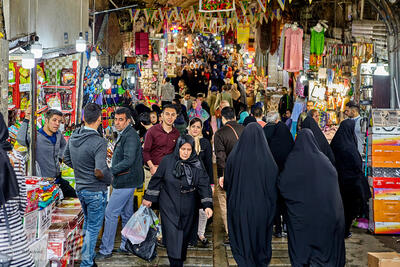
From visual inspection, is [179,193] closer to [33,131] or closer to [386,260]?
[386,260]

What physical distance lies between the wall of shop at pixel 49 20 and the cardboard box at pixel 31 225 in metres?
2.37

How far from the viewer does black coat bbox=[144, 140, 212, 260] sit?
17.4 ft

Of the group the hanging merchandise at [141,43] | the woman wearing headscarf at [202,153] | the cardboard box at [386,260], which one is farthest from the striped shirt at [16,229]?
the hanging merchandise at [141,43]

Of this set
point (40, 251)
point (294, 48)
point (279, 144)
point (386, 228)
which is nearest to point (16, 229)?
point (40, 251)

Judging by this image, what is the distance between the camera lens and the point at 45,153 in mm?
6402

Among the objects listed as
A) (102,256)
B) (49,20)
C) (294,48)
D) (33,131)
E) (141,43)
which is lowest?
(102,256)

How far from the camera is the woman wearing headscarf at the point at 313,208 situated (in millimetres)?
4750

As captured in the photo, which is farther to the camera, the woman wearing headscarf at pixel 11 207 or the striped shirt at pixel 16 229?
the striped shirt at pixel 16 229

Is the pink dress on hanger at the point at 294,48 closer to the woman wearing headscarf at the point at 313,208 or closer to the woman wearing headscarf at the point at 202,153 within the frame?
the woman wearing headscarf at the point at 202,153

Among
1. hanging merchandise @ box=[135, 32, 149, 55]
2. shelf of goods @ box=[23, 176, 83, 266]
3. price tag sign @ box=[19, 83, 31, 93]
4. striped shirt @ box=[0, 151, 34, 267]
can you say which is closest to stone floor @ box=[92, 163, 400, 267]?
shelf of goods @ box=[23, 176, 83, 266]

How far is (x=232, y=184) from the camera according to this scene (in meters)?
5.32

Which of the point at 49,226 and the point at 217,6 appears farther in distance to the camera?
the point at 217,6

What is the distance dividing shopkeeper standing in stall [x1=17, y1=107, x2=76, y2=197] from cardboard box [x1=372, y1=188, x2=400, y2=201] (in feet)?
15.0

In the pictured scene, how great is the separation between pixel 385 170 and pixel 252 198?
3.31 metres
